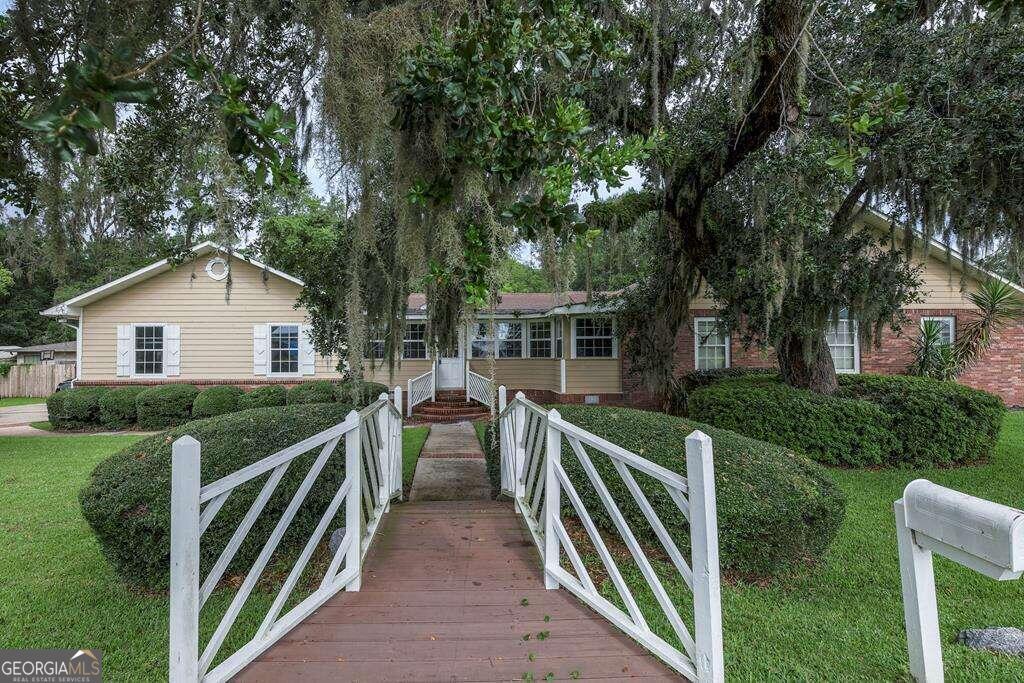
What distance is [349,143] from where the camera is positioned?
9.82ft

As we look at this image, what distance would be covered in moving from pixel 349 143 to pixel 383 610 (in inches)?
107

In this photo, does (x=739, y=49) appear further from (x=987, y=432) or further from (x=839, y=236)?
(x=987, y=432)

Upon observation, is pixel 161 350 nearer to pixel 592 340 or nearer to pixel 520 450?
pixel 592 340

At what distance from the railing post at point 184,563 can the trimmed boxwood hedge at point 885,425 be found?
22.2ft

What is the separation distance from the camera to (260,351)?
11859 millimetres

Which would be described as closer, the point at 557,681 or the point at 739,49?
the point at 557,681

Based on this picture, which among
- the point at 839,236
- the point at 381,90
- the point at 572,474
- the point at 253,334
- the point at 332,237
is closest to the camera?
the point at 381,90

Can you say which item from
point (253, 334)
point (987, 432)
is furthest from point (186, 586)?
point (253, 334)

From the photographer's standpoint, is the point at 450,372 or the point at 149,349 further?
the point at 450,372

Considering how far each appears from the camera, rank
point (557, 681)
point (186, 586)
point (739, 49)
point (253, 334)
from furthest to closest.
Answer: point (253, 334) → point (739, 49) → point (557, 681) → point (186, 586)

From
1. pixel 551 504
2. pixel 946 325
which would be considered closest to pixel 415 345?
pixel 551 504

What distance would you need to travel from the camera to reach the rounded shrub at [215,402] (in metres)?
9.97

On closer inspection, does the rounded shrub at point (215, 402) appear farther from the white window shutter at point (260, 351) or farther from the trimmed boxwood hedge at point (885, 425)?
the trimmed boxwood hedge at point (885, 425)

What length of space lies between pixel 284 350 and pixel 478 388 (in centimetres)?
497
